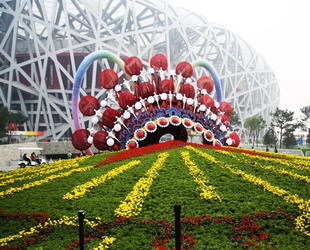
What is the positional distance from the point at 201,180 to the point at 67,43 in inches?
1456

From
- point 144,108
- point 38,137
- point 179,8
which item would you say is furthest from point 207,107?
point 179,8

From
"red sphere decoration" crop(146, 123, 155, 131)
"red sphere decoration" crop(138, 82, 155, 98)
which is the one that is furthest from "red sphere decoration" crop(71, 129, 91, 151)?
"red sphere decoration" crop(146, 123, 155, 131)

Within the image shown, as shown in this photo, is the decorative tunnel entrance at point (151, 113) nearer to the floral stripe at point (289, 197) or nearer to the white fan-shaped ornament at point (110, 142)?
the white fan-shaped ornament at point (110, 142)

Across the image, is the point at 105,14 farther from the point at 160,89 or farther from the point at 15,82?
the point at 160,89

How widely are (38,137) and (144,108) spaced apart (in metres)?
27.3

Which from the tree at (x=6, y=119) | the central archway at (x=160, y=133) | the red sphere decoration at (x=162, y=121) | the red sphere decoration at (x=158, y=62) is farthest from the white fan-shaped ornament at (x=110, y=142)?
the tree at (x=6, y=119)

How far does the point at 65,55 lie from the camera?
40906 mm

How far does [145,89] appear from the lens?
53.2 ft

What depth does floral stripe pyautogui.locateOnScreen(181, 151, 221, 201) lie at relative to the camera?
7032 mm

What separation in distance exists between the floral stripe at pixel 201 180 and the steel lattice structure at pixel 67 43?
30.7 m

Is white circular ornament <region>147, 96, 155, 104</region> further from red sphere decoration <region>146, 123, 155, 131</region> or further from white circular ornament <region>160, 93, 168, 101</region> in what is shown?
red sphere decoration <region>146, 123, 155, 131</region>

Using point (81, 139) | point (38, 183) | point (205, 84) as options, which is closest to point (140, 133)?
point (81, 139)

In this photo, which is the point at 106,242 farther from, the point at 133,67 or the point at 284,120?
the point at 284,120

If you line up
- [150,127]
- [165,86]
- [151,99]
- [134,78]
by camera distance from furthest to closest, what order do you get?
1. [134,78]
2. [165,86]
3. [151,99]
4. [150,127]
